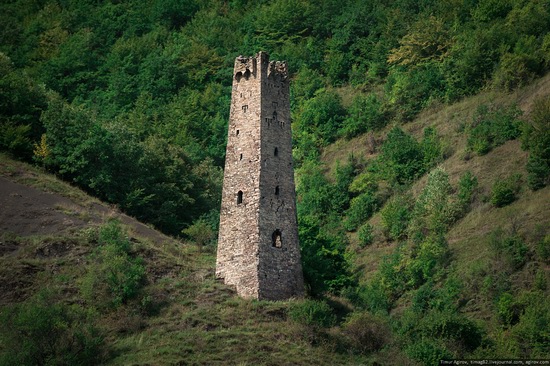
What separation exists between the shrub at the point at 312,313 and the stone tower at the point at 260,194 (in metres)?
1.94

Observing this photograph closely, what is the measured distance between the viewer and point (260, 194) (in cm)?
5344

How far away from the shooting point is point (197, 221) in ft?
216

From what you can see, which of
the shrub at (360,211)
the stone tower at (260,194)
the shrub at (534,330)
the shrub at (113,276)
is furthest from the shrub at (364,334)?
the shrub at (360,211)

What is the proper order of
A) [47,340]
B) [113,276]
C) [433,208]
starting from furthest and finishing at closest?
[433,208], [113,276], [47,340]

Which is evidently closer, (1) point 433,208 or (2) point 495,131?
(1) point 433,208

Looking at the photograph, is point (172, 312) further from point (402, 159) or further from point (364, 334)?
point (402, 159)

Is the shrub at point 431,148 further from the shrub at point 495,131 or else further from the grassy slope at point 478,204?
the shrub at point 495,131

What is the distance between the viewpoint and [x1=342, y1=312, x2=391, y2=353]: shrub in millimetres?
49906

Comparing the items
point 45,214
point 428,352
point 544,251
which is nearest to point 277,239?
point 428,352

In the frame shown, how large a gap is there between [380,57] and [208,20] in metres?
24.0

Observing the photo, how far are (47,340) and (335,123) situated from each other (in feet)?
148

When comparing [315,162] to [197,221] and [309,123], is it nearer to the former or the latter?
[309,123]

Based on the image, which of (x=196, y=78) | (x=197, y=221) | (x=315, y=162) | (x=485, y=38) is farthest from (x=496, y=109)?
(x=196, y=78)

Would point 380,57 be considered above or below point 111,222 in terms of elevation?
above
